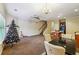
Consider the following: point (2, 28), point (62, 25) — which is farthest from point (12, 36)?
point (62, 25)

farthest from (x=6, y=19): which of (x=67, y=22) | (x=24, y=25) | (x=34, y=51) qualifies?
(x=67, y=22)

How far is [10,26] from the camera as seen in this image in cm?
133

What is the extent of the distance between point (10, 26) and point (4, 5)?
0.30m

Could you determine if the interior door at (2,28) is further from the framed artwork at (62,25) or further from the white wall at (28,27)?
the framed artwork at (62,25)

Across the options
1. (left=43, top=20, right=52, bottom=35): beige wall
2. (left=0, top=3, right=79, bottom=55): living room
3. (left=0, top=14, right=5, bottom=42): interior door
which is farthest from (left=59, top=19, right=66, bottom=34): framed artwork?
(left=0, top=14, right=5, bottom=42): interior door

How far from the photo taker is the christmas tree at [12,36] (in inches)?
52.0

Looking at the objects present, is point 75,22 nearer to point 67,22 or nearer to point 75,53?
point 67,22

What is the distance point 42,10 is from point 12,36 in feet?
1.75

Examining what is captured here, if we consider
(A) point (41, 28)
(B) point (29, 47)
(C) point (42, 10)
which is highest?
(C) point (42, 10)

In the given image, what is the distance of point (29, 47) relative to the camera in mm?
1354

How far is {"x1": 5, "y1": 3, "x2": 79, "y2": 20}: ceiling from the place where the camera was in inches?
52.6

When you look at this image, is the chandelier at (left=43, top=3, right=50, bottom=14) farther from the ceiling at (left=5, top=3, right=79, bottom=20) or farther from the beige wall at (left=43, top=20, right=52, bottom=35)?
the beige wall at (left=43, top=20, right=52, bottom=35)

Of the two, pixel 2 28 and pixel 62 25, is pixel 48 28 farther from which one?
pixel 2 28
